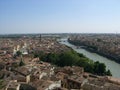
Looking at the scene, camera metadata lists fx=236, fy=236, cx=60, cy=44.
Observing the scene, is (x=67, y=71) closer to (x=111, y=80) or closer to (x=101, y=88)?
(x=111, y=80)

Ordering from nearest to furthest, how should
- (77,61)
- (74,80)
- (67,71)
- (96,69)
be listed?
(74,80) → (67,71) → (96,69) → (77,61)

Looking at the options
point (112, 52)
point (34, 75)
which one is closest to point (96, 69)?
point (34, 75)

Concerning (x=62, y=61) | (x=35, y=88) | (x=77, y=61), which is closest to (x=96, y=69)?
(x=77, y=61)

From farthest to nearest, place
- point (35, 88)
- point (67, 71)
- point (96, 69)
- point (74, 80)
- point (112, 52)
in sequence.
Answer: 1. point (112, 52)
2. point (96, 69)
3. point (67, 71)
4. point (74, 80)
5. point (35, 88)

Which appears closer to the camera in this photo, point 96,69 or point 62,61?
point 96,69

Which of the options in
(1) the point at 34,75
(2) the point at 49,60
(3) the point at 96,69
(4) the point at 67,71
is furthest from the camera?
(2) the point at 49,60

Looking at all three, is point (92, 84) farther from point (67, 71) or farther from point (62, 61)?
point (62, 61)

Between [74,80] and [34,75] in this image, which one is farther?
[34,75]

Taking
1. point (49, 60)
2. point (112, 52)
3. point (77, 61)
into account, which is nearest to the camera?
point (77, 61)

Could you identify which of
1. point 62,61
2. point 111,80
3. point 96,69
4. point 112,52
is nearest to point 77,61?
point 62,61
